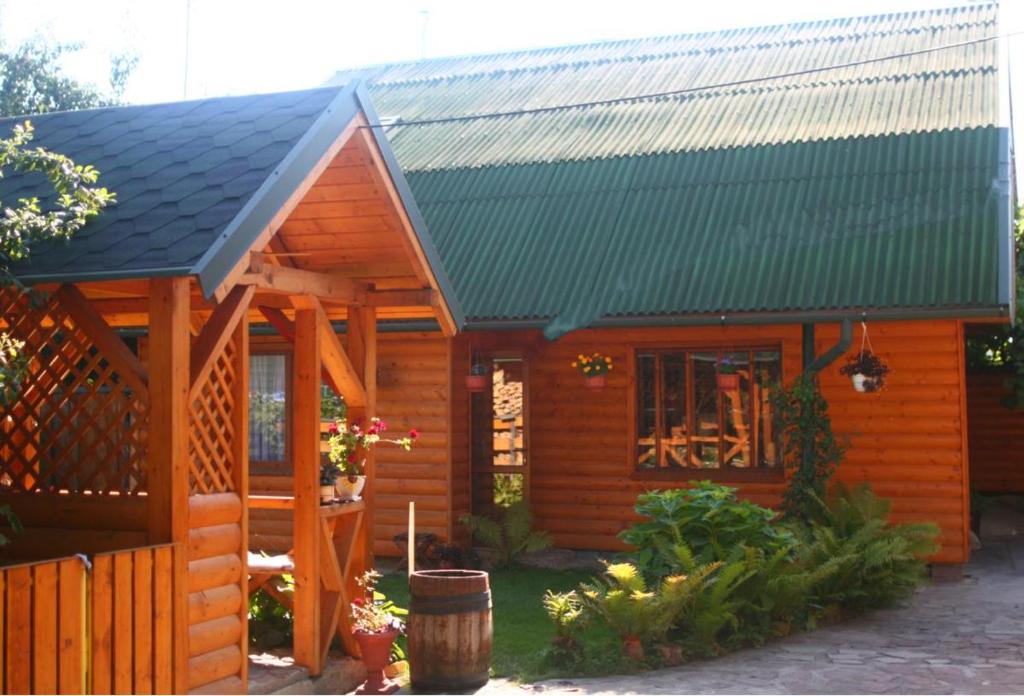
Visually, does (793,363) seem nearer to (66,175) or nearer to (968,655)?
(968,655)

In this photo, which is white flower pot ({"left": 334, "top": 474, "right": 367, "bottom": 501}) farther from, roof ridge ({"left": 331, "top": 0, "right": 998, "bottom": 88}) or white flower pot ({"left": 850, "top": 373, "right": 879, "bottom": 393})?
roof ridge ({"left": 331, "top": 0, "right": 998, "bottom": 88})

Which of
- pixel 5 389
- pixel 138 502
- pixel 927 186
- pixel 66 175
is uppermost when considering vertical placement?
pixel 927 186

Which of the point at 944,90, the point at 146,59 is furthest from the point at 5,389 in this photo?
the point at 146,59

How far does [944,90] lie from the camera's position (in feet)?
54.7

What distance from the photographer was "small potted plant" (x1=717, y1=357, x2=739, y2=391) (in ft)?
46.7

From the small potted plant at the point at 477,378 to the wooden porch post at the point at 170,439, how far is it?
8.27 meters

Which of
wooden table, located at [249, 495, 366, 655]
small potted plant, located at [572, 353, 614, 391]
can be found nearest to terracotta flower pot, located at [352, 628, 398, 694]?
wooden table, located at [249, 495, 366, 655]

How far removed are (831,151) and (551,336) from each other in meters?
4.64

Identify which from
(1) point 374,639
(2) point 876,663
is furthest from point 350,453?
(2) point 876,663

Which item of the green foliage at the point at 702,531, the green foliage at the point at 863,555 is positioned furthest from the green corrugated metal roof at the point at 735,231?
the green foliage at the point at 702,531

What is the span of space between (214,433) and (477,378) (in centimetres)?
747

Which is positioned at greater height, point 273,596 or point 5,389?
point 5,389

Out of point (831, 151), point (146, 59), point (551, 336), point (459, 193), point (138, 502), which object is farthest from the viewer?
point (146, 59)

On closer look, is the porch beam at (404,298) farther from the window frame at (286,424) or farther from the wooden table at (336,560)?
the window frame at (286,424)
